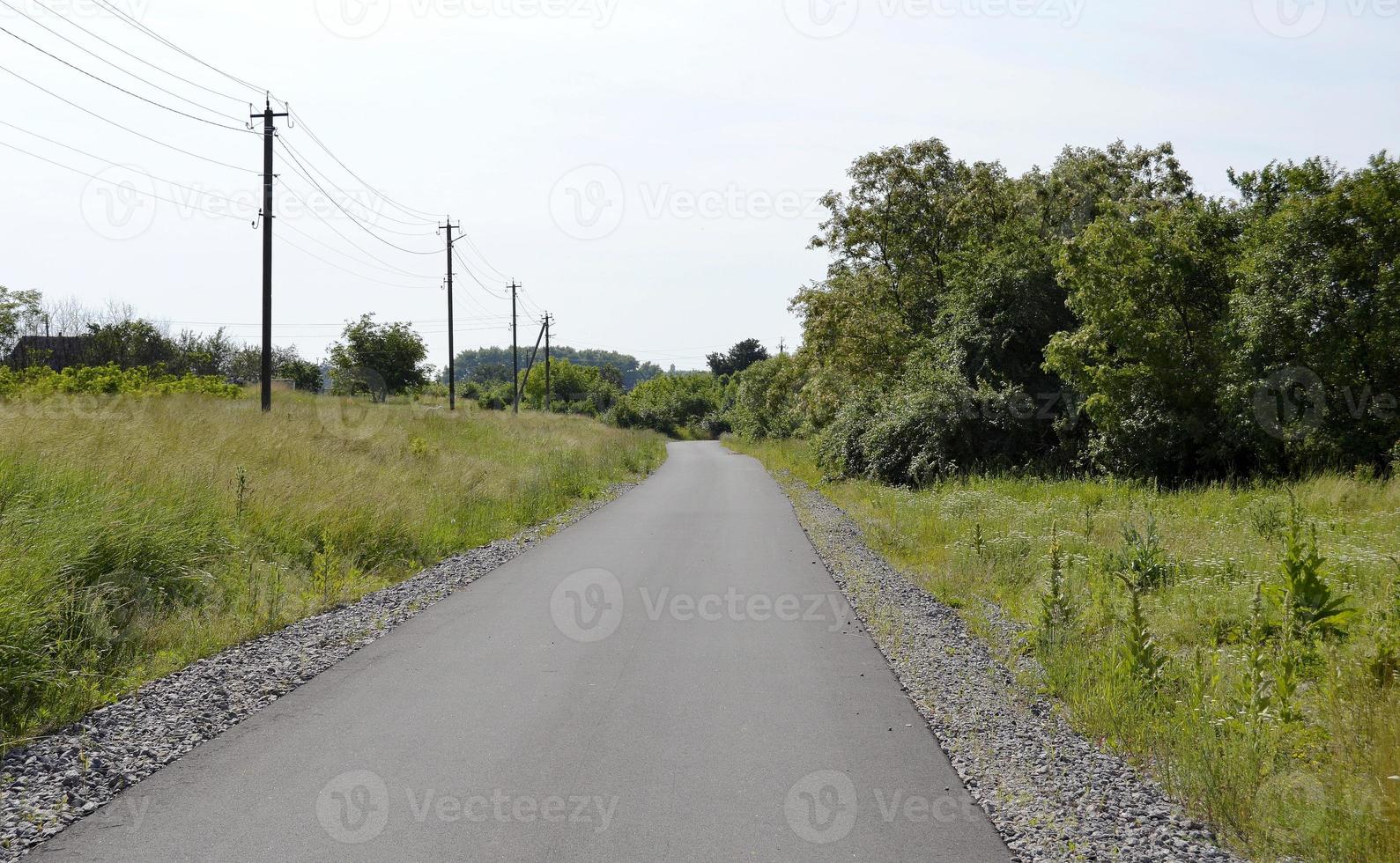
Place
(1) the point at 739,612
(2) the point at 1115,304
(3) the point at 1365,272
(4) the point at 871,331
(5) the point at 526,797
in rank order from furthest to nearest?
(4) the point at 871,331 < (2) the point at 1115,304 < (3) the point at 1365,272 < (1) the point at 739,612 < (5) the point at 526,797

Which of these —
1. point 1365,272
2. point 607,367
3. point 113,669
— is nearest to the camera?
point 113,669

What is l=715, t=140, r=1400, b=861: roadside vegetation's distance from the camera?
5.25 m

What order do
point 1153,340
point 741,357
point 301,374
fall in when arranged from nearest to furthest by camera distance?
Result: point 1153,340 < point 301,374 < point 741,357

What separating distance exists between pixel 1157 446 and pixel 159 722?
21.0 m

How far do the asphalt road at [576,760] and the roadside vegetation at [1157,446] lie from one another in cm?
152

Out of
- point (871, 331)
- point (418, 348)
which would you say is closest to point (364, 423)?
point (871, 331)

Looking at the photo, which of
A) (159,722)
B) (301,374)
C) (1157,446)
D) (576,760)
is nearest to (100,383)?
(159,722)

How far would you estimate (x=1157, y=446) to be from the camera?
20781mm

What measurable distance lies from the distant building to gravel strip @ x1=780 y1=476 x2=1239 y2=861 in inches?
2119

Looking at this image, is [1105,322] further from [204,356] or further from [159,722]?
[204,356]

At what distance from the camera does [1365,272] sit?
1698cm

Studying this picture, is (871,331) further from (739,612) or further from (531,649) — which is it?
(531,649)

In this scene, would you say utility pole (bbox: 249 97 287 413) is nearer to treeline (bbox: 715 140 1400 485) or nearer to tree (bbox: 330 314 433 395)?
treeline (bbox: 715 140 1400 485)

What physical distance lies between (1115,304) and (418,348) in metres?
52.3
